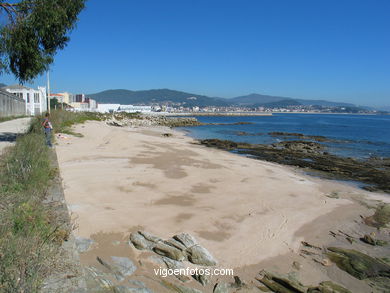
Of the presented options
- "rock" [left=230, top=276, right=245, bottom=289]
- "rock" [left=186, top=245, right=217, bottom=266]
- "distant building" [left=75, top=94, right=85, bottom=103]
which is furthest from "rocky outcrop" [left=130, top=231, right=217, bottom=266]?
"distant building" [left=75, top=94, right=85, bottom=103]

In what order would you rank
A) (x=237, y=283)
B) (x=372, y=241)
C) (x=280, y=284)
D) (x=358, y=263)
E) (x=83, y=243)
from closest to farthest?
(x=237, y=283)
(x=280, y=284)
(x=83, y=243)
(x=358, y=263)
(x=372, y=241)

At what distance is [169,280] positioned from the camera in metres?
4.68

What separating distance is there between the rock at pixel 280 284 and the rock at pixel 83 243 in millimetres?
3111

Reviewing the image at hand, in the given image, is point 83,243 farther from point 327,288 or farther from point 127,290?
point 327,288

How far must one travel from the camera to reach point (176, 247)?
566cm

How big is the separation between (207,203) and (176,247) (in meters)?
3.21

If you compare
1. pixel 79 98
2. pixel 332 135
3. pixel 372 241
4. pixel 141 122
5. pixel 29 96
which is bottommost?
pixel 372 241

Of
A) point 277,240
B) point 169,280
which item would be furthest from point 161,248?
point 277,240

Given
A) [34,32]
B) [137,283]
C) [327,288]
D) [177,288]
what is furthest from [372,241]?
[34,32]

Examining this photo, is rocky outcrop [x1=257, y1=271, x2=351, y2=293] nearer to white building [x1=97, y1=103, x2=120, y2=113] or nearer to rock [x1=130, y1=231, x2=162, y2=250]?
rock [x1=130, y1=231, x2=162, y2=250]

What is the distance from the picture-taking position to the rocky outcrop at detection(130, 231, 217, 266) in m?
5.38

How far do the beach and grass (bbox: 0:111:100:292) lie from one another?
3.05ft

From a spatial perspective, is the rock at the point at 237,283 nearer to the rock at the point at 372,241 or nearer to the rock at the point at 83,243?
the rock at the point at 83,243

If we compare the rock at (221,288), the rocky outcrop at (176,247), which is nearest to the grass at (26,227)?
the rocky outcrop at (176,247)
